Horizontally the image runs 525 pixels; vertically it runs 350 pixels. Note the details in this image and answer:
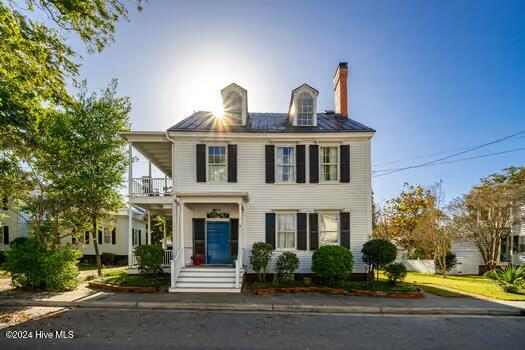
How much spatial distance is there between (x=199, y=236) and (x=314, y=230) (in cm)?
513

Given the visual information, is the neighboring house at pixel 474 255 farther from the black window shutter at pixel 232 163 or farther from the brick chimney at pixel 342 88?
the black window shutter at pixel 232 163

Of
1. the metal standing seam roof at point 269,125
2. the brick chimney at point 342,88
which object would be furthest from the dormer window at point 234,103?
the brick chimney at point 342,88

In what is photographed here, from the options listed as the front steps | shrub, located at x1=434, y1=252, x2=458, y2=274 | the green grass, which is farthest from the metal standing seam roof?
shrub, located at x1=434, y1=252, x2=458, y2=274

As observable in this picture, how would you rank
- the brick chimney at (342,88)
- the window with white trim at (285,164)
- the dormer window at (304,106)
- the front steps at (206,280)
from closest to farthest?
1. the front steps at (206,280)
2. the window with white trim at (285,164)
3. the dormer window at (304,106)
4. the brick chimney at (342,88)

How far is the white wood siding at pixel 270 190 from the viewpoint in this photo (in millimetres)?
14930

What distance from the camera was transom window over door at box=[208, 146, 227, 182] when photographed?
15.1 m

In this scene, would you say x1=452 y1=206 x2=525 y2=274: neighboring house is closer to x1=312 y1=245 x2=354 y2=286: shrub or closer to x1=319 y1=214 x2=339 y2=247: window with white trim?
x1=319 y1=214 x2=339 y2=247: window with white trim

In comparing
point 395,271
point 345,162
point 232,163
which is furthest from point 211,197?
point 395,271

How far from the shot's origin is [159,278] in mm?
14359

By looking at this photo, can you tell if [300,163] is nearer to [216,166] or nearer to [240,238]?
[216,166]

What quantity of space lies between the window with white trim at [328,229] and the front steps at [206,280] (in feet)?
14.1

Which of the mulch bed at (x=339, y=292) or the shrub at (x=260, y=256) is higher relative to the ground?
the shrub at (x=260, y=256)

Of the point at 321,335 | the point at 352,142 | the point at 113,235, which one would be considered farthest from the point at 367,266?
the point at 113,235

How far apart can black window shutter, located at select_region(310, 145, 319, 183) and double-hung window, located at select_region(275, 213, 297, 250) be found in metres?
1.88
